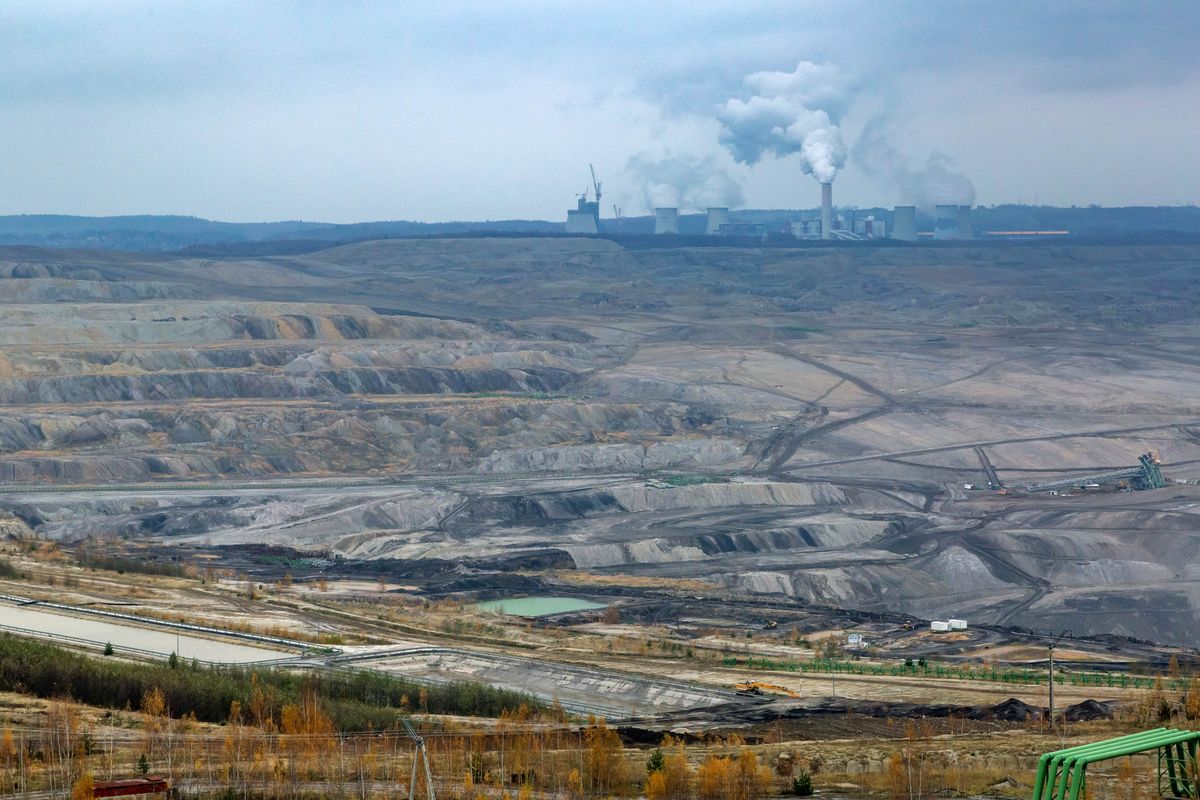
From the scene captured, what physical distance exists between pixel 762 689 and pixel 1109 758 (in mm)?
24331

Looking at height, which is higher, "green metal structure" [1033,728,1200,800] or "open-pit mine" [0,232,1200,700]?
"green metal structure" [1033,728,1200,800]

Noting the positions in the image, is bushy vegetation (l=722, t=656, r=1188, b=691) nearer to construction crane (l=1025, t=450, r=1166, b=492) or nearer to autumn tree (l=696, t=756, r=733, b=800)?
autumn tree (l=696, t=756, r=733, b=800)

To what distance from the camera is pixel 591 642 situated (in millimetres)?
54125

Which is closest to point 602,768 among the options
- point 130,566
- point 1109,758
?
point 1109,758

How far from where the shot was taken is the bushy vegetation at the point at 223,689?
1467 inches

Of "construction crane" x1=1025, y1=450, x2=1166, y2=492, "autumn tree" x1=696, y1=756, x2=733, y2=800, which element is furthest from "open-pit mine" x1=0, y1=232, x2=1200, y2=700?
"autumn tree" x1=696, y1=756, x2=733, y2=800

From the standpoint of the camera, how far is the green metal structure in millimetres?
19031

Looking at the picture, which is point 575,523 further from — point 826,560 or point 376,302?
point 376,302

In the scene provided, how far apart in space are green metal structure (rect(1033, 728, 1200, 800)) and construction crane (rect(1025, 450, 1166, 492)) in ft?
242

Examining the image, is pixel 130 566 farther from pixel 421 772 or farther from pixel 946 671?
pixel 421 772

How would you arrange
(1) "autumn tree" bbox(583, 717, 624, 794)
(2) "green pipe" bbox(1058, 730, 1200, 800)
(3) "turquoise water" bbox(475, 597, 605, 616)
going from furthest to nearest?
(3) "turquoise water" bbox(475, 597, 605, 616) < (1) "autumn tree" bbox(583, 717, 624, 794) < (2) "green pipe" bbox(1058, 730, 1200, 800)

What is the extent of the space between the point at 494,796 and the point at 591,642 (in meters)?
26.1

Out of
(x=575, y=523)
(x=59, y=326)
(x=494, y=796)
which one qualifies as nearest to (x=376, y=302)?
(x=59, y=326)

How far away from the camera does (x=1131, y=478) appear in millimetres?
96625
